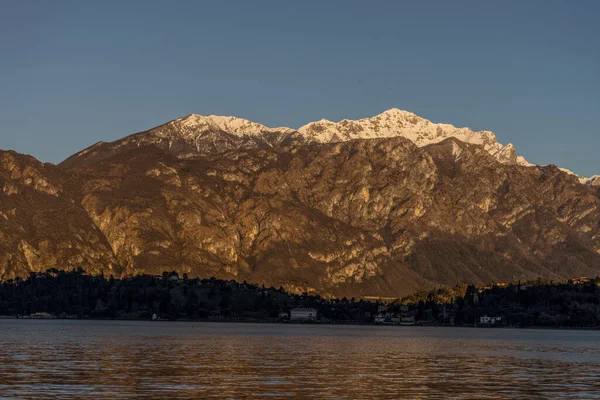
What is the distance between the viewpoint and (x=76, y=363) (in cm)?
18325

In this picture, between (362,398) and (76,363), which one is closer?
(362,398)

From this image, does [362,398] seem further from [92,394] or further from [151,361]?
[151,361]

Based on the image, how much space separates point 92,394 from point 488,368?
302 feet

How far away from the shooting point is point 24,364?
178m

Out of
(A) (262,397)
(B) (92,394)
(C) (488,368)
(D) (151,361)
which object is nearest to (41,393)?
(B) (92,394)

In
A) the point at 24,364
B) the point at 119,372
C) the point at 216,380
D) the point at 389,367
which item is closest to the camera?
the point at 216,380

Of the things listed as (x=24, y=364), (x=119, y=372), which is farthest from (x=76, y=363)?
(x=119, y=372)

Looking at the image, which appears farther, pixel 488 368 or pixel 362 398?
pixel 488 368

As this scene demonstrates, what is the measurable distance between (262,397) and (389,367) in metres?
67.5

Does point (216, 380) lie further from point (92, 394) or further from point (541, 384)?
point (541, 384)

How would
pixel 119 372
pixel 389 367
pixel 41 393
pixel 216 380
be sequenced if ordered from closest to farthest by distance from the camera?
pixel 41 393
pixel 216 380
pixel 119 372
pixel 389 367

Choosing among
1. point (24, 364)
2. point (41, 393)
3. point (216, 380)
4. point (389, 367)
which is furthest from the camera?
point (389, 367)

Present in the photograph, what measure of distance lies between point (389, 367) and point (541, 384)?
4042 centimetres

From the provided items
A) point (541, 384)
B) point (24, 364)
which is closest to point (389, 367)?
point (541, 384)
